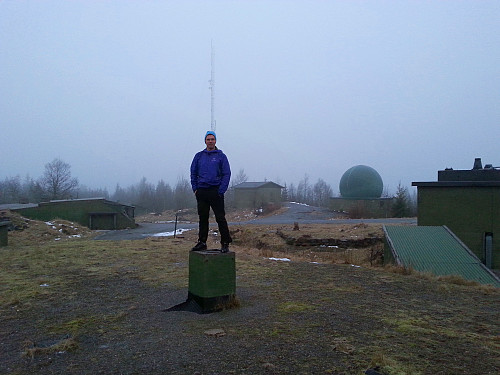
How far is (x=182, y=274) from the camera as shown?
8781 millimetres

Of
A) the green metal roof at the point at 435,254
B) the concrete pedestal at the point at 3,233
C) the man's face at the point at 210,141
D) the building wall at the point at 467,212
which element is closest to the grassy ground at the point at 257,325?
the green metal roof at the point at 435,254

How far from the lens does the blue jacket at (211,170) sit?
6.42m

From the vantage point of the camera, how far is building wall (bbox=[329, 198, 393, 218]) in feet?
155

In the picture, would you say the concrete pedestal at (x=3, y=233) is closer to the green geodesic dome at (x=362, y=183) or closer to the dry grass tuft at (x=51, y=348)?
the dry grass tuft at (x=51, y=348)

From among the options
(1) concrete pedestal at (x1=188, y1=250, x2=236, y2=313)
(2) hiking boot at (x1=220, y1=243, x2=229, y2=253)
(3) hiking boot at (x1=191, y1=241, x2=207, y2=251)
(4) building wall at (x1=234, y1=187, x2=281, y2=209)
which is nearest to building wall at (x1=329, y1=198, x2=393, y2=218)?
(4) building wall at (x1=234, y1=187, x2=281, y2=209)

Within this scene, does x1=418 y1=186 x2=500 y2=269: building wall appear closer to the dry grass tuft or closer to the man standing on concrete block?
the man standing on concrete block

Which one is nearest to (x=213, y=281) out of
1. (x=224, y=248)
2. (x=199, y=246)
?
(x=224, y=248)

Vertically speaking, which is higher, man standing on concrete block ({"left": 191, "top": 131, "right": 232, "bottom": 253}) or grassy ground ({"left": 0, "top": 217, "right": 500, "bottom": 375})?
man standing on concrete block ({"left": 191, "top": 131, "right": 232, "bottom": 253})

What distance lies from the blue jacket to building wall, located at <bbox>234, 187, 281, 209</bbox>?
2224 inches

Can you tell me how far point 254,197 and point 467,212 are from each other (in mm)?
47471

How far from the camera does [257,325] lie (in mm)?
5020

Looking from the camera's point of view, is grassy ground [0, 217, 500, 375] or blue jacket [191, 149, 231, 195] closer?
grassy ground [0, 217, 500, 375]

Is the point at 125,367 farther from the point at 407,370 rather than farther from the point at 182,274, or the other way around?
the point at 182,274

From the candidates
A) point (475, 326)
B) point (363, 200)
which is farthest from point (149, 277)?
point (363, 200)
